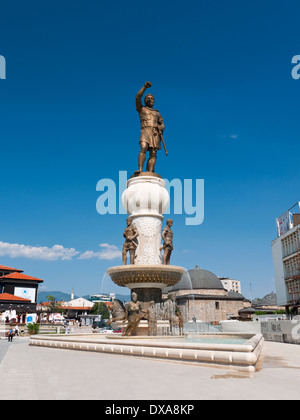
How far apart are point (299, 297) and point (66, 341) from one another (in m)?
33.0

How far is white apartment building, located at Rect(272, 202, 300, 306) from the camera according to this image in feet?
134

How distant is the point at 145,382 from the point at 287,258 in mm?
40830

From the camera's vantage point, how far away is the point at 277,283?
47.4 meters

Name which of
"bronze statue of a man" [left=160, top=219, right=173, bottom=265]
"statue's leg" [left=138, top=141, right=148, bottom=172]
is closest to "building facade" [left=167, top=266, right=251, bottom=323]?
"bronze statue of a man" [left=160, top=219, right=173, bottom=265]

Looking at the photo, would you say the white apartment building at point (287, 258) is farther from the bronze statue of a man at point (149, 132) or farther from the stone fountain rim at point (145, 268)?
the stone fountain rim at point (145, 268)

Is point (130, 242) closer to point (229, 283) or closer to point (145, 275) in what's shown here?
point (145, 275)

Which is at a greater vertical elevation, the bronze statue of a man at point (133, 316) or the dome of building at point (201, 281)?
the dome of building at point (201, 281)

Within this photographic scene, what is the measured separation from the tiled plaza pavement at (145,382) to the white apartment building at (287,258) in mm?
34959

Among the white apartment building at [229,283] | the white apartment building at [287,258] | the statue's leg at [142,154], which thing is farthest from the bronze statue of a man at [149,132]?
the white apartment building at [229,283]

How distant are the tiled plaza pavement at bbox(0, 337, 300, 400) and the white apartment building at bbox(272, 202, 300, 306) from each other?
1376 inches

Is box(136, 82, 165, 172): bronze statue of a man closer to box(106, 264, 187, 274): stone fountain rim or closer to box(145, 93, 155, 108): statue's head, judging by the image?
box(145, 93, 155, 108): statue's head

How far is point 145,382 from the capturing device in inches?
241

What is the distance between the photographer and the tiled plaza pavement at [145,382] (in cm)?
514
